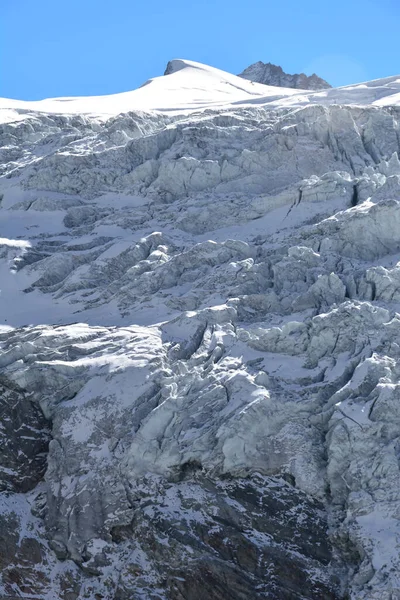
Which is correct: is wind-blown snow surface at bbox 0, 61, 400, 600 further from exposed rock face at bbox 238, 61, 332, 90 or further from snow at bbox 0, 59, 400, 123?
exposed rock face at bbox 238, 61, 332, 90

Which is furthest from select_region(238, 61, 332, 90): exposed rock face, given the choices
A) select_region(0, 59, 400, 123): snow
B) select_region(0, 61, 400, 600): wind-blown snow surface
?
select_region(0, 61, 400, 600): wind-blown snow surface

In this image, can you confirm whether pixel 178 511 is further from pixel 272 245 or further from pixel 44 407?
pixel 272 245

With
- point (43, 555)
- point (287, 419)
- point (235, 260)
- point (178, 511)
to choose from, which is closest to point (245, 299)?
point (235, 260)

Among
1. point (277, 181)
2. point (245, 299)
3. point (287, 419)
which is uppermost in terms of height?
point (277, 181)

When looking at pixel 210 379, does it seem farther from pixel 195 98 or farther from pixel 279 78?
pixel 279 78

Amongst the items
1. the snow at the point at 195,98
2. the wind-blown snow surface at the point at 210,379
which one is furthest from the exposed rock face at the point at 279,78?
the wind-blown snow surface at the point at 210,379
